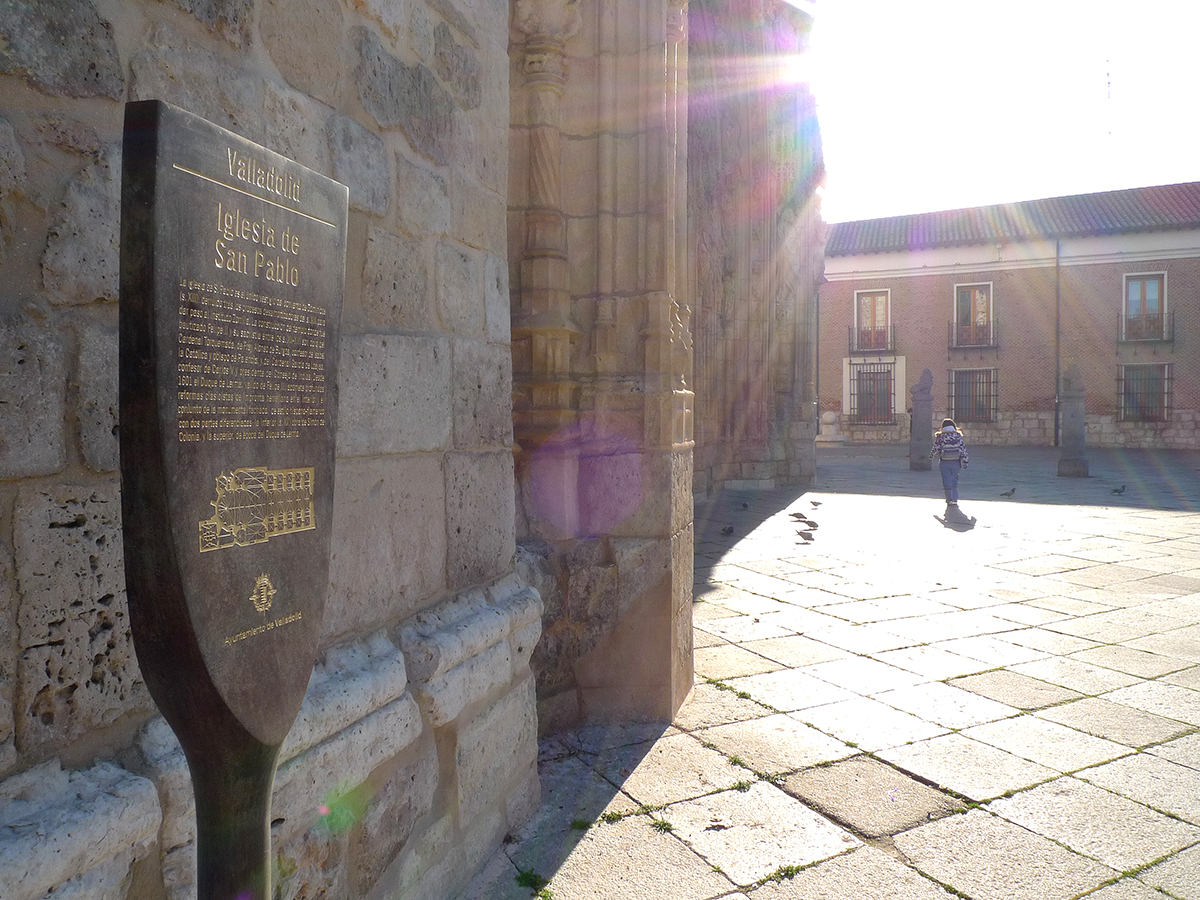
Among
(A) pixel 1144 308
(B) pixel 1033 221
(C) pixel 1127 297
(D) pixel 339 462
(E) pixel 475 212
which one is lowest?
(D) pixel 339 462

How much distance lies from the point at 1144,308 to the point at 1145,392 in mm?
2460

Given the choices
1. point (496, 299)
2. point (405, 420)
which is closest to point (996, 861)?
point (405, 420)

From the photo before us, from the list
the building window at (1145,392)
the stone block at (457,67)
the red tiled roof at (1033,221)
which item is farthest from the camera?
the red tiled roof at (1033,221)

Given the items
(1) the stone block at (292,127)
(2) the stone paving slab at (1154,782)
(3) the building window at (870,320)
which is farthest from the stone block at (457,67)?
(3) the building window at (870,320)

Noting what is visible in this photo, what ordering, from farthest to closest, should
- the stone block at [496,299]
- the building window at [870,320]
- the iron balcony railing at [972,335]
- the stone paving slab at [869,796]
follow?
the building window at [870,320]
the iron balcony railing at [972,335]
the stone paving slab at [869,796]
the stone block at [496,299]

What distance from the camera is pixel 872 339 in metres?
26.5

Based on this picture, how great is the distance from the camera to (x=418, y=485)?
6.38ft

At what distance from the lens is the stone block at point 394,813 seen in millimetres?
1708

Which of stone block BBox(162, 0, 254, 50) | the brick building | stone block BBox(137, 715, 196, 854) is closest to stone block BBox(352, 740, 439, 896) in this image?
stone block BBox(137, 715, 196, 854)

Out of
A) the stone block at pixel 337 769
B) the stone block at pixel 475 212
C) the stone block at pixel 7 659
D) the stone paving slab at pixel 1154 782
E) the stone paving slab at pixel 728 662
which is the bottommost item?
the stone paving slab at pixel 1154 782

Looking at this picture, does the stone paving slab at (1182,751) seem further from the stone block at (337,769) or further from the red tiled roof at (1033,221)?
the red tiled roof at (1033,221)

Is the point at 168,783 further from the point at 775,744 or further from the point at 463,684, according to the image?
the point at 775,744

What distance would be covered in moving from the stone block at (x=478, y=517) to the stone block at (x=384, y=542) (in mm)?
46

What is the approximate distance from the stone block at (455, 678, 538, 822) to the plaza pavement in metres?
0.17
